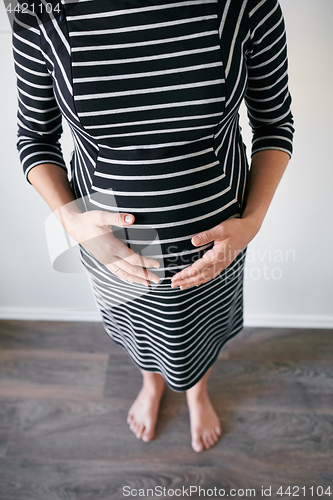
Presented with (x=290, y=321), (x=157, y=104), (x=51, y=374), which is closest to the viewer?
(x=157, y=104)

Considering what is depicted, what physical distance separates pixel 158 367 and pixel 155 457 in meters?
0.38

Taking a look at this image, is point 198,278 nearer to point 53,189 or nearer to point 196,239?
point 196,239

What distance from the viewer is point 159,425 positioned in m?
1.26

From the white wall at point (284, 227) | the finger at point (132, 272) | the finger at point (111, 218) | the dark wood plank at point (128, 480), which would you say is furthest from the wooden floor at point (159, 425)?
the finger at point (111, 218)

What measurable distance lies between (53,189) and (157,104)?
11.4 inches

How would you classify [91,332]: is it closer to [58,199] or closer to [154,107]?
[58,199]

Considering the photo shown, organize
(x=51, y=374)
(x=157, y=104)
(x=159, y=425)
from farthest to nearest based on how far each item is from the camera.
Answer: (x=51, y=374) → (x=159, y=425) → (x=157, y=104)

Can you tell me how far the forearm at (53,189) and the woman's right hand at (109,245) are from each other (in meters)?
0.02

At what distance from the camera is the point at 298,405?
1.28 m

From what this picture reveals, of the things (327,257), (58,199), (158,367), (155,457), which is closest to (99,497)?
(155,457)

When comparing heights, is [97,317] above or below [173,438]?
above

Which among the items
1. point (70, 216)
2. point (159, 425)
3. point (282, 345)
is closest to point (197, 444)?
point (159, 425)

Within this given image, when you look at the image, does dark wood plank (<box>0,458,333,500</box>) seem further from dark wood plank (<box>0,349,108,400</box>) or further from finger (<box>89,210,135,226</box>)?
finger (<box>89,210,135,226</box>)

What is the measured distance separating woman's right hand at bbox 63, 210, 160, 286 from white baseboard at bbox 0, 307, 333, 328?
35.8 inches
